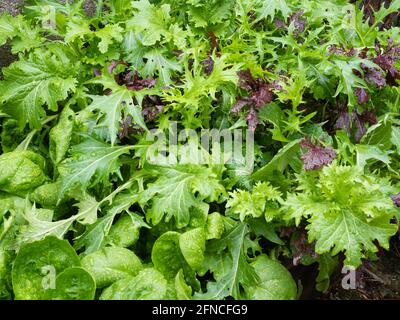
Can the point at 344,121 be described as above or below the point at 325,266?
above

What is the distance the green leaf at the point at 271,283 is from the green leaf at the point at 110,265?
40 cm

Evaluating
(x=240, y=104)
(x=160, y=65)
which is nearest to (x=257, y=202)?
(x=240, y=104)

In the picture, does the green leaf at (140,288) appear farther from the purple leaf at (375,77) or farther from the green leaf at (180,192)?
the purple leaf at (375,77)

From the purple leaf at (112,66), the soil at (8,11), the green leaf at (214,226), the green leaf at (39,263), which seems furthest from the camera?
the soil at (8,11)

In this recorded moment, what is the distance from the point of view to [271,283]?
182cm

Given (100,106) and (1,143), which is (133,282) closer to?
(100,106)

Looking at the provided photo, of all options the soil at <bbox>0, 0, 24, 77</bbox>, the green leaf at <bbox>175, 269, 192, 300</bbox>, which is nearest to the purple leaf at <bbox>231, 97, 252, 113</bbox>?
the green leaf at <bbox>175, 269, 192, 300</bbox>

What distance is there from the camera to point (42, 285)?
5.69 ft

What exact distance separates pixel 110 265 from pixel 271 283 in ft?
1.79

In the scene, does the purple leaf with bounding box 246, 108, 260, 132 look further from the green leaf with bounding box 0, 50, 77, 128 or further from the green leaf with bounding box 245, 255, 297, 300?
the green leaf with bounding box 0, 50, 77, 128

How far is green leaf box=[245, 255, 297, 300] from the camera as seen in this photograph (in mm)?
1800

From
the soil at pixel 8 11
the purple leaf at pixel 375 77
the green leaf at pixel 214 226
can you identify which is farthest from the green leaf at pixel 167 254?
the soil at pixel 8 11

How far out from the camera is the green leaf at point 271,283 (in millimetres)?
1800

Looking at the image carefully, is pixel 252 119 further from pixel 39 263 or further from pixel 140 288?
pixel 39 263
